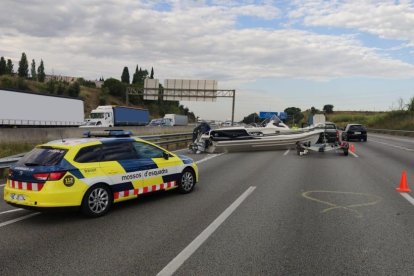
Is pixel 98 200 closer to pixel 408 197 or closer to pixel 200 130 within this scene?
pixel 408 197

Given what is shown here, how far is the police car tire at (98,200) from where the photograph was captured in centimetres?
744

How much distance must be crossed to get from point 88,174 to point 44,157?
81 cm

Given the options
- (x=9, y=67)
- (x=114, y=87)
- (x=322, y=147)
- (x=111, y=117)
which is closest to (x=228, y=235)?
(x=322, y=147)

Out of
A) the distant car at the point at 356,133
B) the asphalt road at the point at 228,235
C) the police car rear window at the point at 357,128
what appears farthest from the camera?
the police car rear window at the point at 357,128

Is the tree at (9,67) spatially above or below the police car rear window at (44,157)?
above

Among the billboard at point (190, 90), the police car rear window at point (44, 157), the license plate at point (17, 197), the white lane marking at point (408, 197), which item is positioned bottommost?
the white lane marking at point (408, 197)

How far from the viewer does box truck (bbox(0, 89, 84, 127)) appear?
101 feet

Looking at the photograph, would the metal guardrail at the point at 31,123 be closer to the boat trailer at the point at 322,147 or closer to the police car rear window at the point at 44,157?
the boat trailer at the point at 322,147

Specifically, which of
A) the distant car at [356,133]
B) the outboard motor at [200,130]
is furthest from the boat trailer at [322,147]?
the distant car at [356,133]

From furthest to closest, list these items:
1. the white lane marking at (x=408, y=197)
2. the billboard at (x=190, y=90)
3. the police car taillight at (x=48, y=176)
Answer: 1. the billboard at (x=190, y=90)
2. the white lane marking at (x=408, y=197)
3. the police car taillight at (x=48, y=176)

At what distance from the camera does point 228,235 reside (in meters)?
6.34

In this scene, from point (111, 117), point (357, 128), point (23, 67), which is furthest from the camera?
point (23, 67)

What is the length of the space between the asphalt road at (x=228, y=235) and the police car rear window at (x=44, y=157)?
3.31 feet

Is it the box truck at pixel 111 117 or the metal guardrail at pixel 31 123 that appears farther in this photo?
the box truck at pixel 111 117
